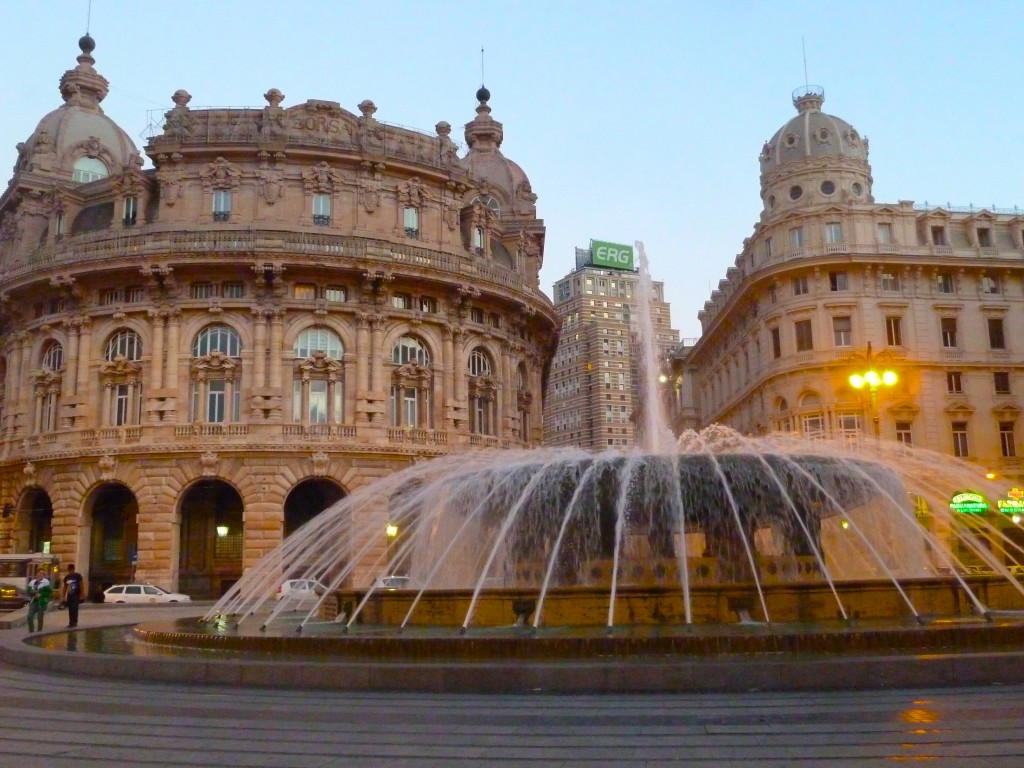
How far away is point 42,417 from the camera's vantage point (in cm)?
4266

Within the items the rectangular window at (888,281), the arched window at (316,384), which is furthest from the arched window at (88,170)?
the rectangular window at (888,281)

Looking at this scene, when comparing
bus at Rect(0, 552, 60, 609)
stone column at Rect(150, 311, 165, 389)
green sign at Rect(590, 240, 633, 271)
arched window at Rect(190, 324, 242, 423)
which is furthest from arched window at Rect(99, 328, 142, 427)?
green sign at Rect(590, 240, 633, 271)

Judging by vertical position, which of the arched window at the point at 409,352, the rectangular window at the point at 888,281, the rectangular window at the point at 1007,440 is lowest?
the rectangular window at the point at 1007,440

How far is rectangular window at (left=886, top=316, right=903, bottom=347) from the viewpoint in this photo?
47812mm

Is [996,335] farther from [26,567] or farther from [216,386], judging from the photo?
[26,567]

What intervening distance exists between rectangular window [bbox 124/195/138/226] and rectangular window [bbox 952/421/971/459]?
37772 millimetres

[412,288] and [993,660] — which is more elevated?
[412,288]

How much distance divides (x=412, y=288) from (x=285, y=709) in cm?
3379

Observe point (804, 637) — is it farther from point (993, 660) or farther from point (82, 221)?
point (82, 221)

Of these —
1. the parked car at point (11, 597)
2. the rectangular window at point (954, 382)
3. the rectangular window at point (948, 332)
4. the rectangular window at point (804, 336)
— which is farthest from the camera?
the rectangular window at point (804, 336)

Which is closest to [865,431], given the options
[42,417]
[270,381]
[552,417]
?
→ [270,381]

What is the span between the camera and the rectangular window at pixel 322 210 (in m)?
42.4

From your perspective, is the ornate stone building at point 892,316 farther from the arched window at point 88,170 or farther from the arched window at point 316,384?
the arched window at point 88,170

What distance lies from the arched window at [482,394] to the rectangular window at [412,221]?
572 cm
